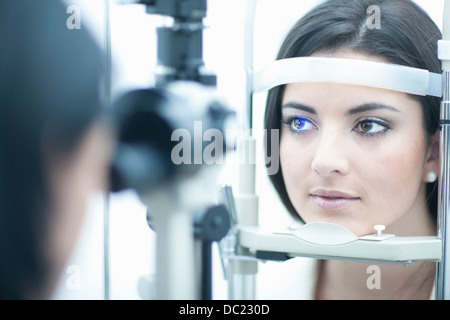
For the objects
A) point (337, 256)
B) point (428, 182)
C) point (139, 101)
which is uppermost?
point (139, 101)

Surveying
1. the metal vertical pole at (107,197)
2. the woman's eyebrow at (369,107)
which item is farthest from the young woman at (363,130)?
the metal vertical pole at (107,197)

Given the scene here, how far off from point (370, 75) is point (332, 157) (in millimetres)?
127

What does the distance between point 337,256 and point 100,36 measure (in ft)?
1.49

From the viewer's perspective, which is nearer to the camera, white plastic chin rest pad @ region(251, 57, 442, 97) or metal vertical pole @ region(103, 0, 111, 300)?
metal vertical pole @ region(103, 0, 111, 300)

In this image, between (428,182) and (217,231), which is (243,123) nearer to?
(428,182)

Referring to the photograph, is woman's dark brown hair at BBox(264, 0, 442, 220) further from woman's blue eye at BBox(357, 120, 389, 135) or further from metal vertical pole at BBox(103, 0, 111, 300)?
metal vertical pole at BBox(103, 0, 111, 300)

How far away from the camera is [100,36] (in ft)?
2.88

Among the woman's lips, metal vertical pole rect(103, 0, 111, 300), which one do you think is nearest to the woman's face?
the woman's lips

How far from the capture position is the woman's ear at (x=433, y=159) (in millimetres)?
966

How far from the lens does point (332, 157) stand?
93cm

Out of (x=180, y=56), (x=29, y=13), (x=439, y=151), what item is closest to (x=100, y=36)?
(x=29, y=13)

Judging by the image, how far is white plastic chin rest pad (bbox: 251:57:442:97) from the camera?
909 millimetres

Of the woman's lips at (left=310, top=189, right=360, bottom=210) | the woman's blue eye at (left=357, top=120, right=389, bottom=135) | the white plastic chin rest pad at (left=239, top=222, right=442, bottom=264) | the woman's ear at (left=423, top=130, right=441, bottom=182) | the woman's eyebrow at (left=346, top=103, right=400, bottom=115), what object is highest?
the woman's eyebrow at (left=346, top=103, right=400, bottom=115)

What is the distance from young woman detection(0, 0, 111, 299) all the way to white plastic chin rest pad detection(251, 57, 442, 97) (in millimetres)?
302
